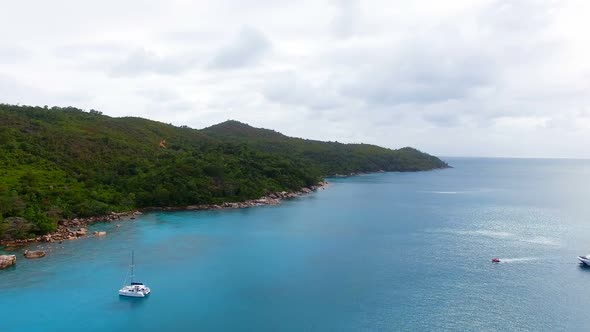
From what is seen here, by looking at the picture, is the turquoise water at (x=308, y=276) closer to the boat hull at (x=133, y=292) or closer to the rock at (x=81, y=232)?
the boat hull at (x=133, y=292)

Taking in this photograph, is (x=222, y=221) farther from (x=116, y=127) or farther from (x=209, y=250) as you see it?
(x=116, y=127)

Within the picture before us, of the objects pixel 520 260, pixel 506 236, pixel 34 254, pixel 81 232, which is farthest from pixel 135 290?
pixel 506 236

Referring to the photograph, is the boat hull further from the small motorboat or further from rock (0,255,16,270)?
the small motorboat

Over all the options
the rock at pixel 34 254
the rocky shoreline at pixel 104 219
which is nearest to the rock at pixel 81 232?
the rocky shoreline at pixel 104 219

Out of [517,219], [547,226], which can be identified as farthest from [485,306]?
[517,219]

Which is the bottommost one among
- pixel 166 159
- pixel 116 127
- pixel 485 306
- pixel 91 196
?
pixel 485 306

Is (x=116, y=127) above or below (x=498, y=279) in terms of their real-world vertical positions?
above
